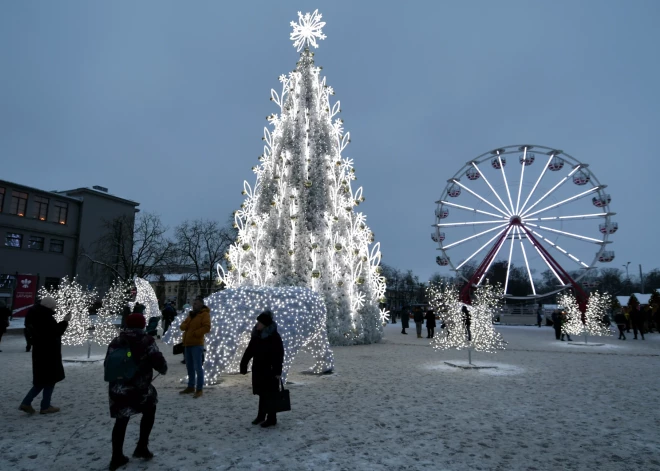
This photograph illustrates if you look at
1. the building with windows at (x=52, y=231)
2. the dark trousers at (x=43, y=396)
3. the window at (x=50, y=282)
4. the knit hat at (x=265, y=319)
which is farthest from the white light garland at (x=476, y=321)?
the window at (x=50, y=282)

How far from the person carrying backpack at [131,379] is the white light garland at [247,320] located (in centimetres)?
373

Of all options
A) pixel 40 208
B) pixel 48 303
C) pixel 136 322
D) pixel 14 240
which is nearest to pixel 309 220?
pixel 48 303

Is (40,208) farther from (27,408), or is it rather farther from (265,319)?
(265,319)

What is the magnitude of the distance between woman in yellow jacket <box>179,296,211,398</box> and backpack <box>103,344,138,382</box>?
10.6 feet

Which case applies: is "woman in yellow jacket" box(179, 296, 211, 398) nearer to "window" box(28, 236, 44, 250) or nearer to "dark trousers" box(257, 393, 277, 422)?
"dark trousers" box(257, 393, 277, 422)

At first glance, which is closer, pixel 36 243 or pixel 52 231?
pixel 36 243

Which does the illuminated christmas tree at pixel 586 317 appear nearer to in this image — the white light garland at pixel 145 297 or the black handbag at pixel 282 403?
the white light garland at pixel 145 297

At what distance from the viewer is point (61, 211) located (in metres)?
44.3

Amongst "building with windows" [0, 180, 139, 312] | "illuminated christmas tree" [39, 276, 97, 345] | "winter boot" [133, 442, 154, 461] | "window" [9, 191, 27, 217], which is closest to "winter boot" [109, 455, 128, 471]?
"winter boot" [133, 442, 154, 461]

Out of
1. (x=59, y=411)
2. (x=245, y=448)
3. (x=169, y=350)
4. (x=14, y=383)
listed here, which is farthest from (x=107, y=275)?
(x=245, y=448)

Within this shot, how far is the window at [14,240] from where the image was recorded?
1536 inches

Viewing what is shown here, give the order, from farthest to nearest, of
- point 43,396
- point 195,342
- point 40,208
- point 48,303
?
point 40,208 < point 195,342 < point 48,303 < point 43,396

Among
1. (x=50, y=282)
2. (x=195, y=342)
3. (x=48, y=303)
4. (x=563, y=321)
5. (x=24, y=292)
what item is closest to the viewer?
(x=48, y=303)

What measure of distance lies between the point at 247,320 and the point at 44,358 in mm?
3394
